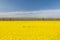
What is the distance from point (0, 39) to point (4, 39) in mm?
159

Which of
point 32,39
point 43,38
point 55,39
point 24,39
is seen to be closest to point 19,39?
point 24,39

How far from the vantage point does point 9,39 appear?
458 cm

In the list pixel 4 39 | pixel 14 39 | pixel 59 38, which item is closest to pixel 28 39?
pixel 14 39

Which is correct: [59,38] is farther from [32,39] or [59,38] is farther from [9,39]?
[9,39]

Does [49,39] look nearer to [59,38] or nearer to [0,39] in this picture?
[59,38]

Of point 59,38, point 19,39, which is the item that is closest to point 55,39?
point 59,38

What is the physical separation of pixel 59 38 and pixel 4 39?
2.15 metres

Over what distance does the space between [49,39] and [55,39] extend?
0.23m

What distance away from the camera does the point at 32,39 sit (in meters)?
4.55

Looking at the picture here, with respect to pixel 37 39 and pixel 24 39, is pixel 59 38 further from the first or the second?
pixel 24 39

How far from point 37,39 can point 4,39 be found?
128 centimetres

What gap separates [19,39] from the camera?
457 cm

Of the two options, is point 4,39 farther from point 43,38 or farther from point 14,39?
point 43,38

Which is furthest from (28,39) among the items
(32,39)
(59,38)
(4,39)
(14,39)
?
(59,38)
